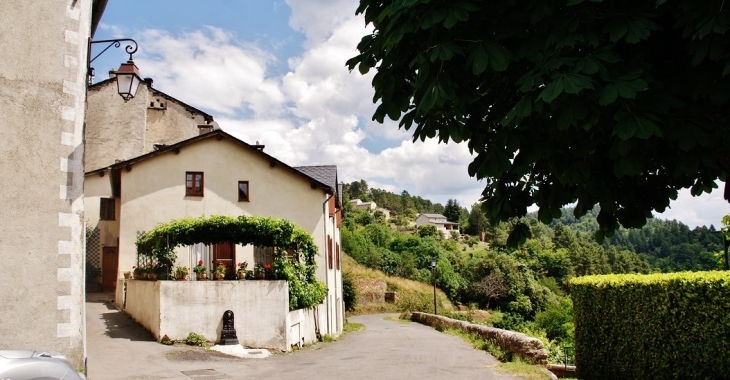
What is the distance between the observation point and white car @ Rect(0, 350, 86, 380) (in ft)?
11.3

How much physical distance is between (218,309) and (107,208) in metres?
13.4

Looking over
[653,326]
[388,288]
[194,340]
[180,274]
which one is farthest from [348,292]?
[653,326]

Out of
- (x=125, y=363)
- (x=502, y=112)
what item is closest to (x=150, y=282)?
(x=125, y=363)

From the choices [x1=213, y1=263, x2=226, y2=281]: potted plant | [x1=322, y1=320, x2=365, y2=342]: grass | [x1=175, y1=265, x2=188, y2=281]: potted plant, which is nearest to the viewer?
[x1=175, y1=265, x2=188, y2=281]: potted plant

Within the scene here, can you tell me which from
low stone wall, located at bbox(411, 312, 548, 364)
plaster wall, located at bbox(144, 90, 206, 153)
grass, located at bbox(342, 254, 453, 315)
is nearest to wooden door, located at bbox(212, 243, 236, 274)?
low stone wall, located at bbox(411, 312, 548, 364)

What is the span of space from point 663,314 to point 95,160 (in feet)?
88.8

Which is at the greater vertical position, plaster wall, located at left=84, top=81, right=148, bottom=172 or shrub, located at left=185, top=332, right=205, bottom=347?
plaster wall, located at left=84, top=81, right=148, bottom=172

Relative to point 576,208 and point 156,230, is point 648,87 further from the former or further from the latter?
point 156,230

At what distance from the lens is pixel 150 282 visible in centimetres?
1669

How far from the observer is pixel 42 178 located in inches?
320

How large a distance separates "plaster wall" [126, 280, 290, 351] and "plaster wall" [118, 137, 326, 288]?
592cm

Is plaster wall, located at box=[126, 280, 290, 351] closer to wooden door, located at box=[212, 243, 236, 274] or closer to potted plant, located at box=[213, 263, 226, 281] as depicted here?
potted plant, located at box=[213, 263, 226, 281]

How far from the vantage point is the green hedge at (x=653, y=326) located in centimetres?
1034

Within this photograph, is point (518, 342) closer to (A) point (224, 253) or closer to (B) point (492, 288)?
(A) point (224, 253)
